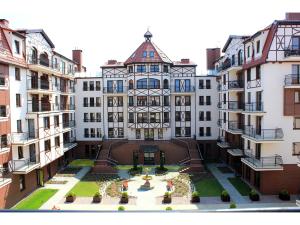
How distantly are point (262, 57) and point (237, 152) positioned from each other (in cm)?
959

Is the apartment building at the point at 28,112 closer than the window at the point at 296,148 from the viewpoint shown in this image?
Yes

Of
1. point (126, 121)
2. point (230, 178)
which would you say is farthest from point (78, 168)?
point (230, 178)

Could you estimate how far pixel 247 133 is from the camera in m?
22.8

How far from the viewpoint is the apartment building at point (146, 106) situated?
31312 millimetres

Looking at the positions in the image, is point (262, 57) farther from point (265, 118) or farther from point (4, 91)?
point (4, 91)

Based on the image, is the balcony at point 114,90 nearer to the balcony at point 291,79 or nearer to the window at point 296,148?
the balcony at point 291,79

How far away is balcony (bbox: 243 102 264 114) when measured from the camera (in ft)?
66.5

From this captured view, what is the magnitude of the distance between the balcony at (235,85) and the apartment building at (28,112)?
17.4 meters

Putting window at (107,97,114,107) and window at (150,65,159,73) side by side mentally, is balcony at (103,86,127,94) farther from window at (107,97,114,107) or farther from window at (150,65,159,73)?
window at (150,65,159,73)

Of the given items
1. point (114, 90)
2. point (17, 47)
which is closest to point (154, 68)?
point (114, 90)

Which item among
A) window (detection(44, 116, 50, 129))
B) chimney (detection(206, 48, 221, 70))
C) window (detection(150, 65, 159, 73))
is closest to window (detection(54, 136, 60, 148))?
window (detection(44, 116, 50, 129))

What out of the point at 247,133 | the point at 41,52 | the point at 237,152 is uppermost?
the point at 41,52

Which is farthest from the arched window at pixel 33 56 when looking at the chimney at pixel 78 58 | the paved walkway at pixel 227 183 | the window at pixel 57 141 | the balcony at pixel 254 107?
the paved walkway at pixel 227 183

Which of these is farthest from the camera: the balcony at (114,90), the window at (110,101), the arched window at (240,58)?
the window at (110,101)
